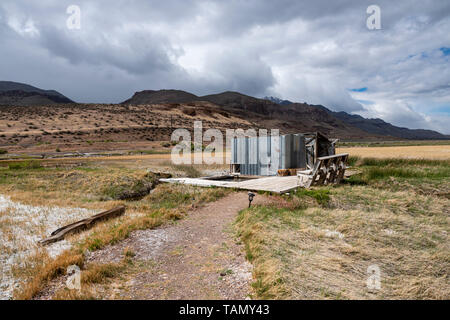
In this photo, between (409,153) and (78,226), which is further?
(409,153)

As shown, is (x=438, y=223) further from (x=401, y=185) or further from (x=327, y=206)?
(x=401, y=185)

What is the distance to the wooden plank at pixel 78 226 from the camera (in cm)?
732

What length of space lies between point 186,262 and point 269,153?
12.6 m

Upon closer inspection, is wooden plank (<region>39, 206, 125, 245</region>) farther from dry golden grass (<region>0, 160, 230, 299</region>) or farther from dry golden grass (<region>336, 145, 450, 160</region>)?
dry golden grass (<region>336, 145, 450, 160</region>)

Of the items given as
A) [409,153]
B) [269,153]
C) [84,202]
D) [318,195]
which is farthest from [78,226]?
[409,153]

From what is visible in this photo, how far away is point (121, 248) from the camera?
628cm

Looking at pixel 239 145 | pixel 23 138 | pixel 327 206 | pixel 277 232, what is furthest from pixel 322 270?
pixel 23 138

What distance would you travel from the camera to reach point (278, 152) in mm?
16859

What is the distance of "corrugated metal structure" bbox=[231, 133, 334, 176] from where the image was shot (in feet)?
54.7

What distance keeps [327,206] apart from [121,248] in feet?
23.1

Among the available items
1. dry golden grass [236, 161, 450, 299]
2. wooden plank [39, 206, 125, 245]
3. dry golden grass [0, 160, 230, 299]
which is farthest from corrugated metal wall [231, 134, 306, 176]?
wooden plank [39, 206, 125, 245]

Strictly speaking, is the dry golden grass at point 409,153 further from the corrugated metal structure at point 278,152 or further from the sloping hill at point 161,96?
the sloping hill at point 161,96

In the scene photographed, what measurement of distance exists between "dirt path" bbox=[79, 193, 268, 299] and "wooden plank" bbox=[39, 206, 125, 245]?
2.21 meters

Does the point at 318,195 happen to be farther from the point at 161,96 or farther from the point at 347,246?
the point at 161,96
